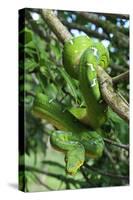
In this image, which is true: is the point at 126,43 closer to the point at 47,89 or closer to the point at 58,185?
the point at 47,89

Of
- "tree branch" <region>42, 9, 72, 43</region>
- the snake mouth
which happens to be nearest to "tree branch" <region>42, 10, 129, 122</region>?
"tree branch" <region>42, 9, 72, 43</region>

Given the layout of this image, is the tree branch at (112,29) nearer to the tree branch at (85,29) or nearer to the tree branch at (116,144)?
the tree branch at (85,29)

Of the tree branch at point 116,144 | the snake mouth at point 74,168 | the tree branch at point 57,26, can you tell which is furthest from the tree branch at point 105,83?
the snake mouth at point 74,168

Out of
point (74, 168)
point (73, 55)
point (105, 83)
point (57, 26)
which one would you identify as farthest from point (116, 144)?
point (57, 26)

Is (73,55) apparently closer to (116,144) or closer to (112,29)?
(112,29)

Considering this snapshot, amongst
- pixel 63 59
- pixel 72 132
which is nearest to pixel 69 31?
pixel 63 59

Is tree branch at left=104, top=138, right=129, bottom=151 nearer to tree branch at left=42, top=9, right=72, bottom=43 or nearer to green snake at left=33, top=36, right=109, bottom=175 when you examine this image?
green snake at left=33, top=36, right=109, bottom=175
